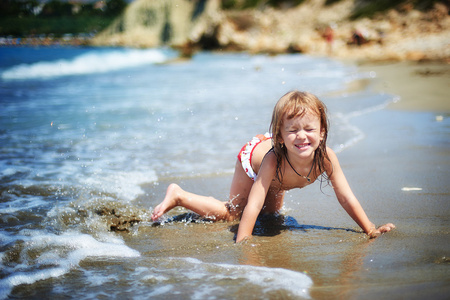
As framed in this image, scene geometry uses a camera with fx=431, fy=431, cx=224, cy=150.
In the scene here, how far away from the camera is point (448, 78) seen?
962 centimetres

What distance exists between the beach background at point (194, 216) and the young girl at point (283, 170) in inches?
5.3

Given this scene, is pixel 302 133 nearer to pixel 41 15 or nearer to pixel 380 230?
pixel 380 230

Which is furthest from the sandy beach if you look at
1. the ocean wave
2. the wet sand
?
the ocean wave

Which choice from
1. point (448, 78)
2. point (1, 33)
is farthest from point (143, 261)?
point (1, 33)

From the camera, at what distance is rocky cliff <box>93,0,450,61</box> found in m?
20.0

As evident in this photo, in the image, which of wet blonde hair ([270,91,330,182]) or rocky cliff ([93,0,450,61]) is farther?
rocky cliff ([93,0,450,61])

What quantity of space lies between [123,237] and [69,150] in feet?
9.36

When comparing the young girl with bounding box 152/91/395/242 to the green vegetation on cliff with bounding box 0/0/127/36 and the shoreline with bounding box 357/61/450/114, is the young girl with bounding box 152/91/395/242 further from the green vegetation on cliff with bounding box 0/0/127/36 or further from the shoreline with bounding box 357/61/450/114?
the green vegetation on cliff with bounding box 0/0/127/36

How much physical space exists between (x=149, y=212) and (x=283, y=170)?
3.88 ft

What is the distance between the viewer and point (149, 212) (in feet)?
11.4

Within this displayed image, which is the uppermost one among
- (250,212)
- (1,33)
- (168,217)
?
(1,33)

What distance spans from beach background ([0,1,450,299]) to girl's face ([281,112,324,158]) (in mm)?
602

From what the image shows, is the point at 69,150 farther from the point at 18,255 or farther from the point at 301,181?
the point at 301,181

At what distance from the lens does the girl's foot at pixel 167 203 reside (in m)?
3.19
